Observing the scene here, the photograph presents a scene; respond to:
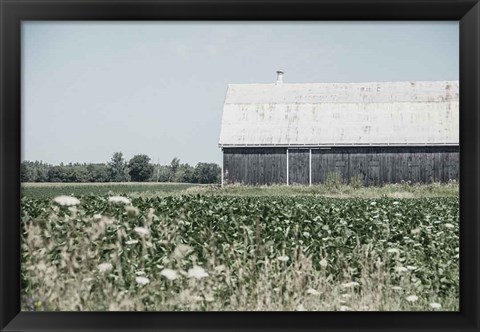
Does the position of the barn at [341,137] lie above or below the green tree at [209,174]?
above

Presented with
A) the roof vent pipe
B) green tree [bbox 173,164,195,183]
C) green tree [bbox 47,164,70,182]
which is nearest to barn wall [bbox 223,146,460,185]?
green tree [bbox 173,164,195,183]

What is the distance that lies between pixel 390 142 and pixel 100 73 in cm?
651

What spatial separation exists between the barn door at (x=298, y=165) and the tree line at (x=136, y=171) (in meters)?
1.60

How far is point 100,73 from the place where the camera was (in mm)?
10398

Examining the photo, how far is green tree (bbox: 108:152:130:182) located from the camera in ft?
47.3

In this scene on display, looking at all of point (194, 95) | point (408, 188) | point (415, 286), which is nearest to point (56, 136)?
point (194, 95)

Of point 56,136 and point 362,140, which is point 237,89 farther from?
point 56,136

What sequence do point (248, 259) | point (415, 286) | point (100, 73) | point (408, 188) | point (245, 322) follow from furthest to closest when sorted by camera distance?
1. point (408, 188)
2. point (100, 73)
3. point (248, 259)
4. point (415, 286)
5. point (245, 322)

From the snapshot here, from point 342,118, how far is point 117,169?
17.3ft

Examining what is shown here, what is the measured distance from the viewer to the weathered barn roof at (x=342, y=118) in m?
13.6

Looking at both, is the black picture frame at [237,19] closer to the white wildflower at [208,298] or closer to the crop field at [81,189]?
the white wildflower at [208,298]

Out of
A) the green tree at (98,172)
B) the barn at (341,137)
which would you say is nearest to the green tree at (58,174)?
the green tree at (98,172)

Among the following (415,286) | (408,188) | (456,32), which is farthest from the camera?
(408,188)

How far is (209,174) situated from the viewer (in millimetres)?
14320
